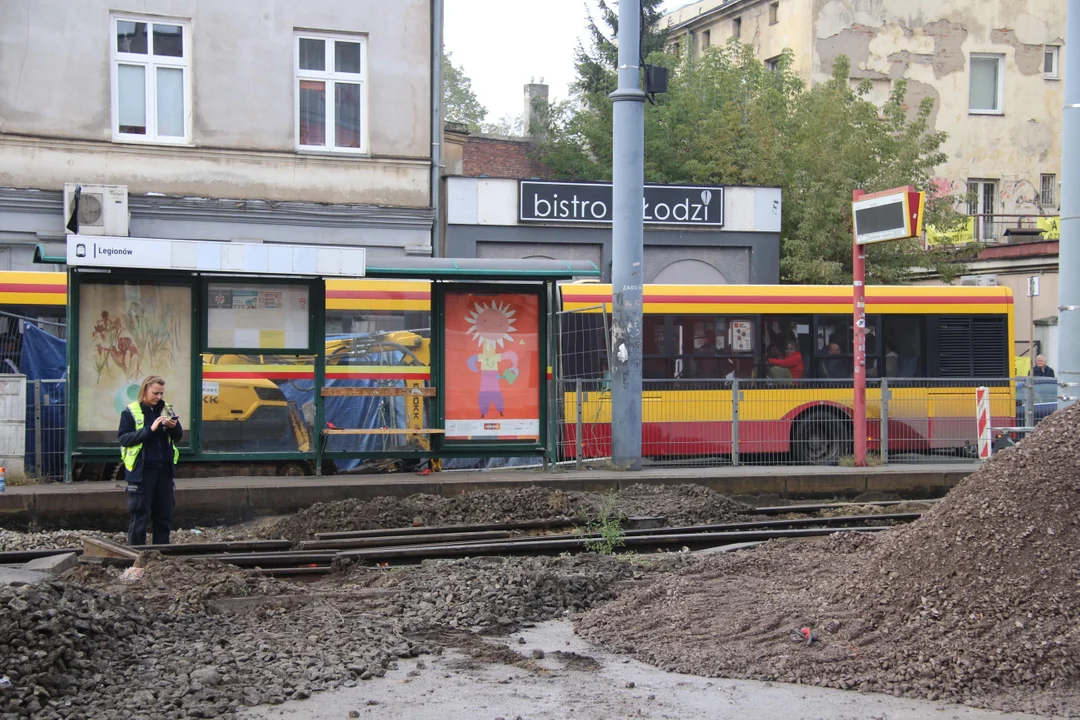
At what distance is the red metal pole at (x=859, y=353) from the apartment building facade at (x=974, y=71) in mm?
25138

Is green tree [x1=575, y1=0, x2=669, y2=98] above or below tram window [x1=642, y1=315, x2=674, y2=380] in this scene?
above

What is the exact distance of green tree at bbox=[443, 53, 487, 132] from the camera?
90.3 metres

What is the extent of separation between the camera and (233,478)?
13648mm

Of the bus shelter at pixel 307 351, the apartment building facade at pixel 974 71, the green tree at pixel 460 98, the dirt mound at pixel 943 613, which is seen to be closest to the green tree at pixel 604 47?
the apartment building facade at pixel 974 71

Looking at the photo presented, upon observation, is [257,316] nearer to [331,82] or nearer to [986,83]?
[331,82]

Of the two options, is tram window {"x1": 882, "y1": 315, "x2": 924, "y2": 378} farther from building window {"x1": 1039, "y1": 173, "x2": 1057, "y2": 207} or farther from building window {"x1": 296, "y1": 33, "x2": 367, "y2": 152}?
building window {"x1": 1039, "y1": 173, "x2": 1057, "y2": 207}

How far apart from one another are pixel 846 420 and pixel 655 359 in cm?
296

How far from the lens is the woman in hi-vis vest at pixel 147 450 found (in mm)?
10047

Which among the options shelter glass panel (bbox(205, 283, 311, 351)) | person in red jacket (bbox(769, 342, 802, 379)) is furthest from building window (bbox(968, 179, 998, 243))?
shelter glass panel (bbox(205, 283, 311, 351))

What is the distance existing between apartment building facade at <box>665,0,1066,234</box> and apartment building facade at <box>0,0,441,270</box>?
21.0m

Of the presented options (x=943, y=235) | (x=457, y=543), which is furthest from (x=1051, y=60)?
(x=457, y=543)

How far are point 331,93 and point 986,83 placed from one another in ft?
91.8

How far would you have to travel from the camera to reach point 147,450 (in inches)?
400

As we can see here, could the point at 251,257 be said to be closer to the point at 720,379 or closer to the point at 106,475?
the point at 106,475
